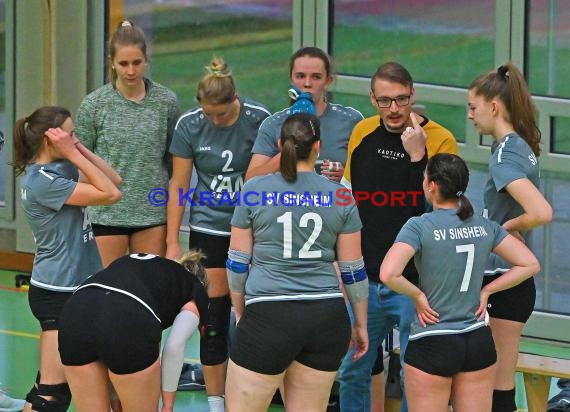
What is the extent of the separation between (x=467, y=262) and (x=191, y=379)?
283 cm

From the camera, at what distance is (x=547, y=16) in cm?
870

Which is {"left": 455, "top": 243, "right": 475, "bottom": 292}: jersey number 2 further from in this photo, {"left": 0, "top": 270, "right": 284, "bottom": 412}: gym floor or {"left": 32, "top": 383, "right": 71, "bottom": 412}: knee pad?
{"left": 0, "top": 270, "right": 284, "bottom": 412}: gym floor

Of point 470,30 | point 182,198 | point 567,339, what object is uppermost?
point 470,30

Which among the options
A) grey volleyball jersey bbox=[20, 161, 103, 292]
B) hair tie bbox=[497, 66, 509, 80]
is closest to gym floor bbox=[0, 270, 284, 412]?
grey volleyball jersey bbox=[20, 161, 103, 292]

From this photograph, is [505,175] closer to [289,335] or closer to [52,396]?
[289,335]

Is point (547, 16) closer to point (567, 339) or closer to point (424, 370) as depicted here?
point (567, 339)

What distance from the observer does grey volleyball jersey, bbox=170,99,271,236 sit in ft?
22.3

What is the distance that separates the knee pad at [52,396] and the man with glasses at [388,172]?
149 cm

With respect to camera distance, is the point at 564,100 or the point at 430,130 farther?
the point at 564,100

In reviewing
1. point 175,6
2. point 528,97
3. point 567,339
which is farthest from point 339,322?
point 175,6

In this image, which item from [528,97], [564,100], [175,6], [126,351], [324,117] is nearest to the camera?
[126,351]

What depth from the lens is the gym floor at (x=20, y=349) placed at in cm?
764

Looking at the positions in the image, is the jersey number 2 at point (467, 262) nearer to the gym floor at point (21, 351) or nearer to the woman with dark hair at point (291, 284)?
the woman with dark hair at point (291, 284)

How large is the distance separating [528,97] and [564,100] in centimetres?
289
